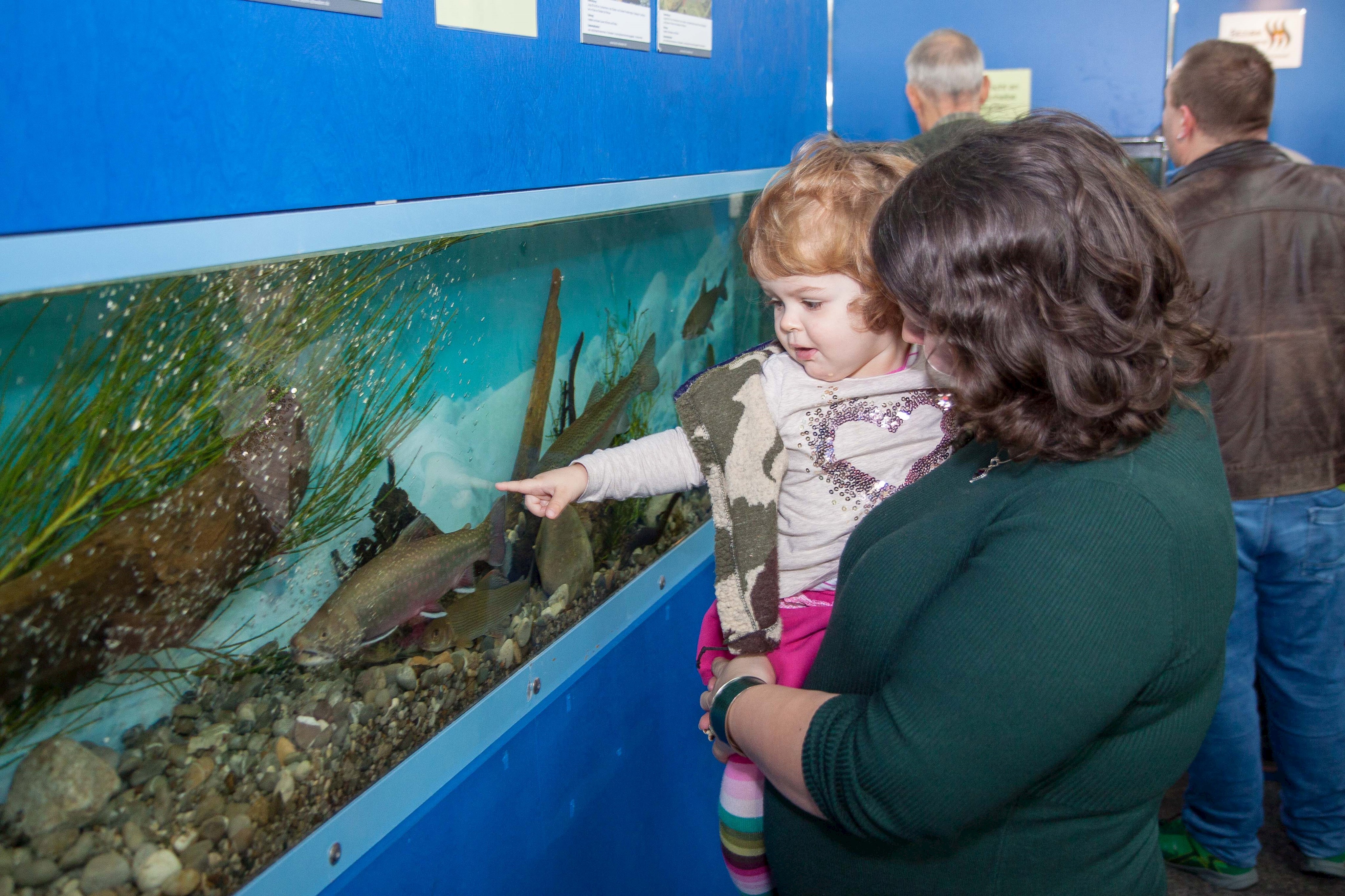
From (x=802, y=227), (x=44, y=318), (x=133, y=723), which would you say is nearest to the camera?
(x=44, y=318)

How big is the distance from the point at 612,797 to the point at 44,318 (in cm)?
135

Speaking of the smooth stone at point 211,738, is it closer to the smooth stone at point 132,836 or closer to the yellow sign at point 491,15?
the smooth stone at point 132,836

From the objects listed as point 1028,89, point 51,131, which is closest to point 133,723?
point 51,131

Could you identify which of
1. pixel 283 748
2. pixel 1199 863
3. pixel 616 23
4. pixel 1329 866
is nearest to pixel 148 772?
pixel 283 748

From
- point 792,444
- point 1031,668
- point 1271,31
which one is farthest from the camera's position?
point 1271,31

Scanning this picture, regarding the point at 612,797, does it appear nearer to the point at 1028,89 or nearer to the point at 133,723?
the point at 133,723

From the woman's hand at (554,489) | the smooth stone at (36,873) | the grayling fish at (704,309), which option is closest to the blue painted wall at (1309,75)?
the grayling fish at (704,309)

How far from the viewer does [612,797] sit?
185cm

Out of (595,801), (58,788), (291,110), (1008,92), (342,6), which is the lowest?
(595,801)

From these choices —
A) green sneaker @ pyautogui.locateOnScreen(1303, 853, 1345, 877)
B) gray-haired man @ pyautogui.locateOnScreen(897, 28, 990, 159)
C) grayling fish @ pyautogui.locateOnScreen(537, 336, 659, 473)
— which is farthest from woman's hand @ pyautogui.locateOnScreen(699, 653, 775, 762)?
gray-haired man @ pyautogui.locateOnScreen(897, 28, 990, 159)

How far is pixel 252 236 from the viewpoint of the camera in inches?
37.0

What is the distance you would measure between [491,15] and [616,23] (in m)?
0.33

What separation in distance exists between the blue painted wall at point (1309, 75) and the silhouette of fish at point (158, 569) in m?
3.77

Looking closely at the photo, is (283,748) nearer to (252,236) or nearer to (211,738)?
(211,738)
